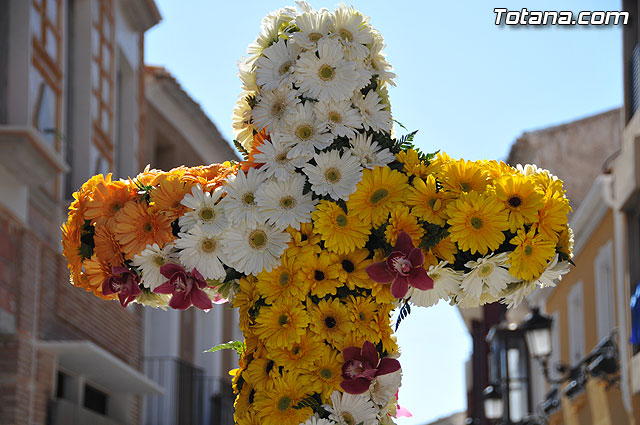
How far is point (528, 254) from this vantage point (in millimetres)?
2920

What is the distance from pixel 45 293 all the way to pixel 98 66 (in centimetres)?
349

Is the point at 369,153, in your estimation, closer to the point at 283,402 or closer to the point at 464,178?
the point at 464,178

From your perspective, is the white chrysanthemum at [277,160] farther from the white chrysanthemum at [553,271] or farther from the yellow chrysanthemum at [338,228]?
Answer: the white chrysanthemum at [553,271]

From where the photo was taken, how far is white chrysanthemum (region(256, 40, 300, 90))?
3.12 m

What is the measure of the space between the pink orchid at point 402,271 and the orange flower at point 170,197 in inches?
21.4

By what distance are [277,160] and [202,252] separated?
32 centimetres

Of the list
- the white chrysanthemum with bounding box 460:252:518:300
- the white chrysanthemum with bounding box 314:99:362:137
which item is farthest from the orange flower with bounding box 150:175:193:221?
the white chrysanthemum with bounding box 460:252:518:300

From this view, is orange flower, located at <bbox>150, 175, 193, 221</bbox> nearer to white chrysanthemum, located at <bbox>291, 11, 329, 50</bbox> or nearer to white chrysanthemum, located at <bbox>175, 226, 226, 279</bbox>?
white chrysanthemum, located at <bbox>175, 226, 226, 279</bbox>

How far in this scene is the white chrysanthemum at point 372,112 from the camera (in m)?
3.07

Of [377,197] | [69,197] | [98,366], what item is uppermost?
[69,197]

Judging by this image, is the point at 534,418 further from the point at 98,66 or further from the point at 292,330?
the point at 292,330

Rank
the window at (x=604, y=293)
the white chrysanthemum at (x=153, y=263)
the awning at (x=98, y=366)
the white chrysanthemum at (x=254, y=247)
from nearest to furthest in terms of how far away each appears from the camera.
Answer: the white chrysanthemum at (x=254, y=247), the white chrysanthemum at (x=153, y=263), the awning at (x=98, y=366), the window at (x=604, y=293)

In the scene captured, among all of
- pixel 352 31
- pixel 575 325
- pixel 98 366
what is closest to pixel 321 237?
pixel 352 31

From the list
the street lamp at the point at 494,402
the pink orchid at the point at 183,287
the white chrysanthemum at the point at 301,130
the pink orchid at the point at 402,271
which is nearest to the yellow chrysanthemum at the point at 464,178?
the pink orchid at the point at 402,271
